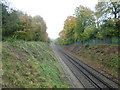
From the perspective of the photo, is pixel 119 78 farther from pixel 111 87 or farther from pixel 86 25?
pixel 86 25

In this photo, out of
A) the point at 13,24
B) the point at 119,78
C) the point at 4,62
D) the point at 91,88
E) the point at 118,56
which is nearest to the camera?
the point at 4,62

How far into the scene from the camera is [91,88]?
7992 millimetres

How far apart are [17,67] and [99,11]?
1726 centimetres

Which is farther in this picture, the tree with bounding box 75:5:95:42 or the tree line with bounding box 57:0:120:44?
the tree with bounding box 75:5:95:42

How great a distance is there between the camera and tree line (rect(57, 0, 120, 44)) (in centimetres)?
1555

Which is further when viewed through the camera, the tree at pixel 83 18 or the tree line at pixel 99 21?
the tree at pixel 83 18

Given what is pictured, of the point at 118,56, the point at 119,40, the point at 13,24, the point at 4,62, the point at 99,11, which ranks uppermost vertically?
the point at 99,11

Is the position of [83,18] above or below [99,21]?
above

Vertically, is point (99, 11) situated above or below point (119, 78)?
above

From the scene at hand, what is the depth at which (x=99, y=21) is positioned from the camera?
1992cm

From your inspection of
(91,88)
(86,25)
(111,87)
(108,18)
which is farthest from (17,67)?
(86,25)

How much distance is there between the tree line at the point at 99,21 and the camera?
51.0 feet

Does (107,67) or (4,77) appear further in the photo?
(107,67)

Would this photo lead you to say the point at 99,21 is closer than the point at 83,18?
Yes
